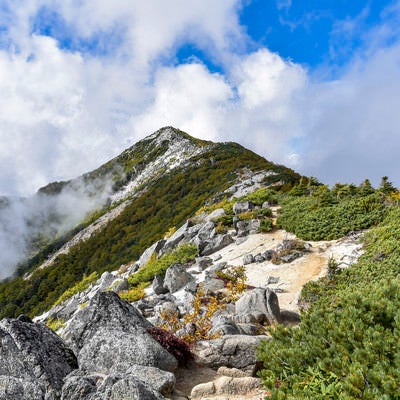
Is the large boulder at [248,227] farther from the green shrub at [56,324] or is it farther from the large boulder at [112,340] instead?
the large boulder at [112,340]

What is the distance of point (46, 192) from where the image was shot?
118 m

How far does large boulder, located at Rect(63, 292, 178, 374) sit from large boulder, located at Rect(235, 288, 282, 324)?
14.9 feet

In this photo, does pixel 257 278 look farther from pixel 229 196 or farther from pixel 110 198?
pixel 110 198

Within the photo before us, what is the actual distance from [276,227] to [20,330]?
60.3 ft

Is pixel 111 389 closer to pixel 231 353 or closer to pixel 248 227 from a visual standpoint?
pixel 231 353

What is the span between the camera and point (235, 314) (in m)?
A: 13.2

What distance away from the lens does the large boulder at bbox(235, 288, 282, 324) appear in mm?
12461

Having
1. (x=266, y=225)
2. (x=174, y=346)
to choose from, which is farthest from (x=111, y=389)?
(x=266, y=225)

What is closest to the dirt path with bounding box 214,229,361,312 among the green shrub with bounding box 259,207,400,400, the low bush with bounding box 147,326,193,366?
the low bush with bounding box 147,326,193,366

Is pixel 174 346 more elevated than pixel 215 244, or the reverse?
pixel 215 244

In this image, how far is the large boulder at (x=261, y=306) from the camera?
12461 mm

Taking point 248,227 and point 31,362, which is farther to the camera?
point 248,227

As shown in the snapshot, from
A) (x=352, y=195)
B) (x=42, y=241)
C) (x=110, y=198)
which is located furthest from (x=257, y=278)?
(x=42, y=241)

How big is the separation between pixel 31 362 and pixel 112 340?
5.90 ft
